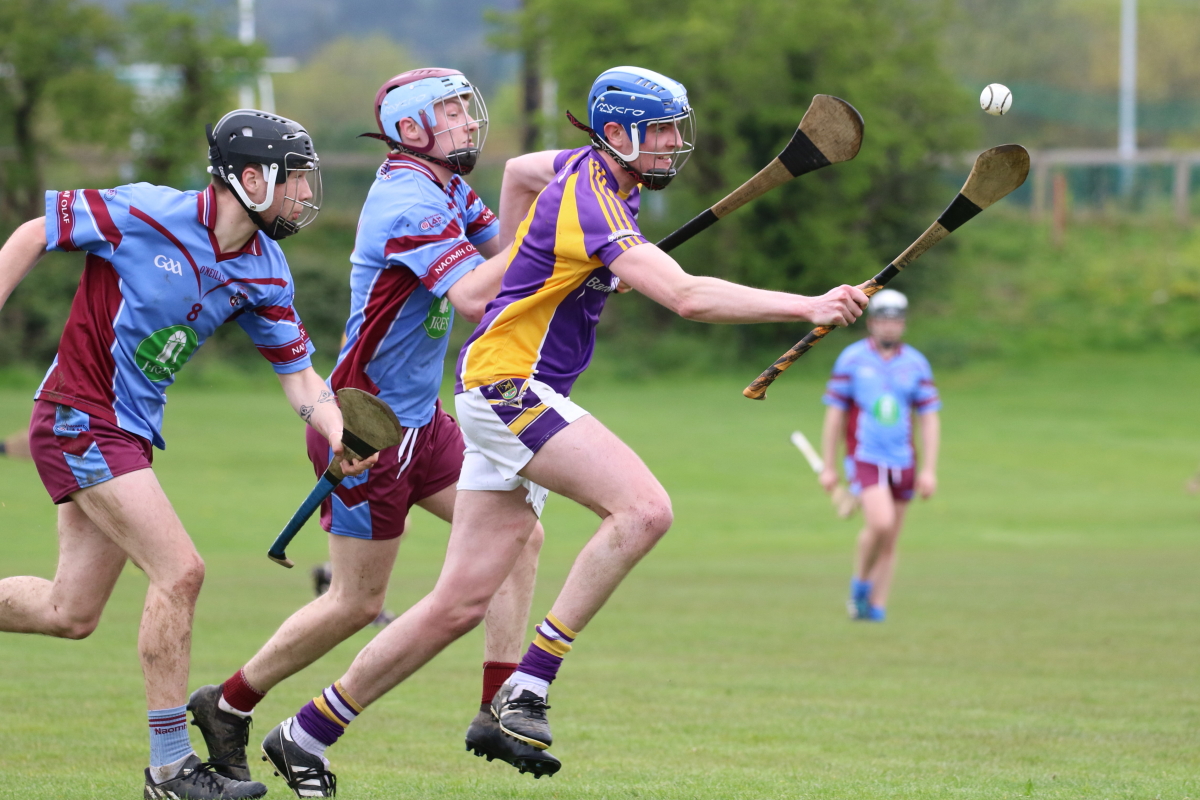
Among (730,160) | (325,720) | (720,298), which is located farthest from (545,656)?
(730,160)

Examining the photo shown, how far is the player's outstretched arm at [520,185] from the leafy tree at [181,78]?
32158 mm

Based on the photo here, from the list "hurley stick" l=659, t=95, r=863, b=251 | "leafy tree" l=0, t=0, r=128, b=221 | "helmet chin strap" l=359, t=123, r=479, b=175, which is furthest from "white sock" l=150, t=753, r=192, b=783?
"leafy tree" l=0, t=0, r=128, b=221

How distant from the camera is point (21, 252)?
5.36 m

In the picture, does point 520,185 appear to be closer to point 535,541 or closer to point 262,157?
point 262,157

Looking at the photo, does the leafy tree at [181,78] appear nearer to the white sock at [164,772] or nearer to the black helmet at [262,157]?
the black helmet at [262,157]

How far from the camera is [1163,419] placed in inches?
1190

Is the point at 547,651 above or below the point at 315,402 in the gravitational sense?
below

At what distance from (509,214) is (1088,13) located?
86795 millimetres

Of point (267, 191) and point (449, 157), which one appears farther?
point (449, 157)

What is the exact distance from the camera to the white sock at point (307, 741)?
222 inches

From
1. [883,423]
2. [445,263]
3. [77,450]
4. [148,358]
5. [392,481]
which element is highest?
[445,263]

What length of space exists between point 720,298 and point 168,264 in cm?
201

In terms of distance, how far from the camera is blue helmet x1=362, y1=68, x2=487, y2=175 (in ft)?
19.9

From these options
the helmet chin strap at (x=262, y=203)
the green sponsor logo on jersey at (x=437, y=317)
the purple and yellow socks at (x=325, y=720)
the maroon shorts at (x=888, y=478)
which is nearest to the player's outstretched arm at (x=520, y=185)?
the green sponsor logo on jersey at (x=437, y=317)
